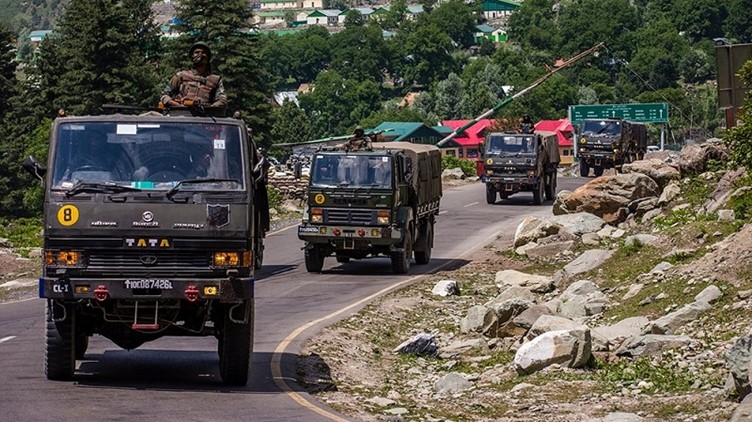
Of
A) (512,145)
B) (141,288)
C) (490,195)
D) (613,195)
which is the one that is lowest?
(490,195)

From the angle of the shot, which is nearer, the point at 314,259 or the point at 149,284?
the point at 149,284

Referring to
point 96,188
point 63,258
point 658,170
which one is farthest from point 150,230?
point 658,170

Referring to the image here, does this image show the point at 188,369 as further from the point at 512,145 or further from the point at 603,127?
the point at 603,127

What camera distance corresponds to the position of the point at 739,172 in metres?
30.7

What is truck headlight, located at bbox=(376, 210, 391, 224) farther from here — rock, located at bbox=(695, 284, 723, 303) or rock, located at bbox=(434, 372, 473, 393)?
rock, located at bbox=(434, 372, 473, 393)

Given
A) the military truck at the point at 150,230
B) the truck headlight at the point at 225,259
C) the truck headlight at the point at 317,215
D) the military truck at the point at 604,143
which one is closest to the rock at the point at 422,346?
the military truck at the point at 150,230

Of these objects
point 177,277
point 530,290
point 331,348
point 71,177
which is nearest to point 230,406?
point 177,277

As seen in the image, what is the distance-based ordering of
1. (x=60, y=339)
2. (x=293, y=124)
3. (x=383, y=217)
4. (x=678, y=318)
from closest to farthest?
(x=60, y=339)
(x=678, y=318)
(x=383, y=217)
(x=293, y=124)

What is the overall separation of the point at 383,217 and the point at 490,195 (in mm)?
23338

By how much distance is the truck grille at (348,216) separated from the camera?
3200cm

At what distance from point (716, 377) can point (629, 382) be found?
3.36ft

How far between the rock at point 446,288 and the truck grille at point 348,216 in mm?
2261

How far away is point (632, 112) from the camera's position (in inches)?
4277

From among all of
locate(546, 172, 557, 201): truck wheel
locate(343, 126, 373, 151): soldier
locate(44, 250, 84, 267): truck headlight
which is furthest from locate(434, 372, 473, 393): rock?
locate(546, 172, 557, 201): truck wheel
